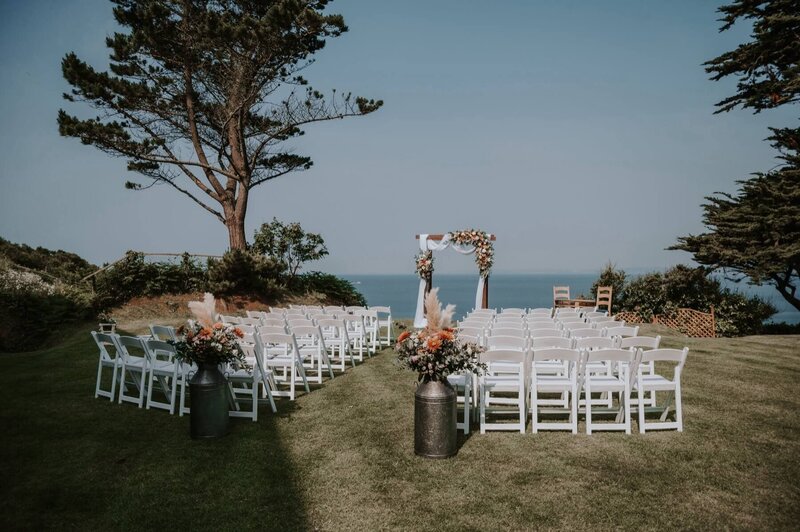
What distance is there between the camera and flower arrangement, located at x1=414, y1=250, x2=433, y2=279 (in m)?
16.3

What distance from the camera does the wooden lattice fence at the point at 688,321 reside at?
15.3 metres

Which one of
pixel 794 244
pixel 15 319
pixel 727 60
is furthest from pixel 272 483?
pixel 727 60

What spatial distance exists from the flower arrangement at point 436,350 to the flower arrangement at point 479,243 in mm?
A: 11059

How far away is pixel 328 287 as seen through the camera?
2000cm

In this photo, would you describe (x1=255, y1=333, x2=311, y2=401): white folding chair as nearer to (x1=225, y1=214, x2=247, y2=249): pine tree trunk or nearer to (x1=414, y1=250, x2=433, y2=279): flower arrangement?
(x1=414, y1=250, x2=433, y2=279): flower arrangement

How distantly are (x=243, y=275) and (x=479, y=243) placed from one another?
737 centimetres

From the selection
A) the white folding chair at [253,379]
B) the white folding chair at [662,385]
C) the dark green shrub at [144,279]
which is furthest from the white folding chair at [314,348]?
the dark green shrub at [144,279]

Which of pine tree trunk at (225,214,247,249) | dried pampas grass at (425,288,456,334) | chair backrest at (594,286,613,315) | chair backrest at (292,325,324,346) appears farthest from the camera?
pine tree trunk at (225,214,247,249)

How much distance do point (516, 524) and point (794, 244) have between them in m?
15.5

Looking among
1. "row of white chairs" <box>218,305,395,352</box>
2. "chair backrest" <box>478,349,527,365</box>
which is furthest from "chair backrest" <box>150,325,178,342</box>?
"chair backrest" <box>478,349,527,365</box>

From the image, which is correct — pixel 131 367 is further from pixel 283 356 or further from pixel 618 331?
pixel 618 331

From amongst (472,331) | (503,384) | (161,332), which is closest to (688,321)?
(472,331)

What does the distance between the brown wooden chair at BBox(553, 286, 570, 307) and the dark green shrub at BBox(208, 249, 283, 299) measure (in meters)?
9.13

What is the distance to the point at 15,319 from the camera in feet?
43.3
